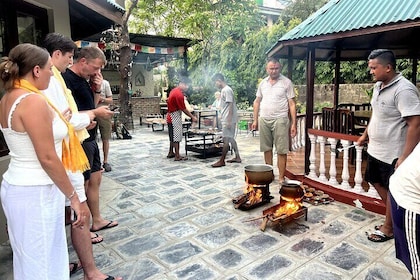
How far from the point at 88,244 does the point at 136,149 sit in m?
5.62

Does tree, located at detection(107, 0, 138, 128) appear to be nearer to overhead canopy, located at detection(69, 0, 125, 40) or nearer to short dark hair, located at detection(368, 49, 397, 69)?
overhead canopy, located at detection(69, 0, 125, 40)

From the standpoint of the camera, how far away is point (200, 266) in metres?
2.65

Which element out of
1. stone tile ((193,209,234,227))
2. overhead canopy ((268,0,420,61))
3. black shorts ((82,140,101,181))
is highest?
overhead canopy ((268,0,420,61))

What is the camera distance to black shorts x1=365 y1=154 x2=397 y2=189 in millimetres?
3014

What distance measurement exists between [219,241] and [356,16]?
310cm

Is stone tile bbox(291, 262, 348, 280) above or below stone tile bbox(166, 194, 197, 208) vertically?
below

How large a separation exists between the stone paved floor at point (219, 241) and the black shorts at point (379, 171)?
20.4 inches

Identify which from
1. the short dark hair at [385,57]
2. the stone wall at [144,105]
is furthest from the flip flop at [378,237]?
the stone wall at [144,105]

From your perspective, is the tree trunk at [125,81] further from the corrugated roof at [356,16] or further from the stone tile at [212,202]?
the stone tile at [212,202]

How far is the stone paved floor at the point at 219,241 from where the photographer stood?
2.58 meters

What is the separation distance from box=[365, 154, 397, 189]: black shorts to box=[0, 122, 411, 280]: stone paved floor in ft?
1.70

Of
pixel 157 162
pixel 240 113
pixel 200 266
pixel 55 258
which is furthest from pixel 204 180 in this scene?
pixel 240 113

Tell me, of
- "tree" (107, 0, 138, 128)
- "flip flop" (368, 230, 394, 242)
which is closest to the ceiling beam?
"flip flop" (368, 230, 394, 242)

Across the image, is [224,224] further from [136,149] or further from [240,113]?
[240,113]
